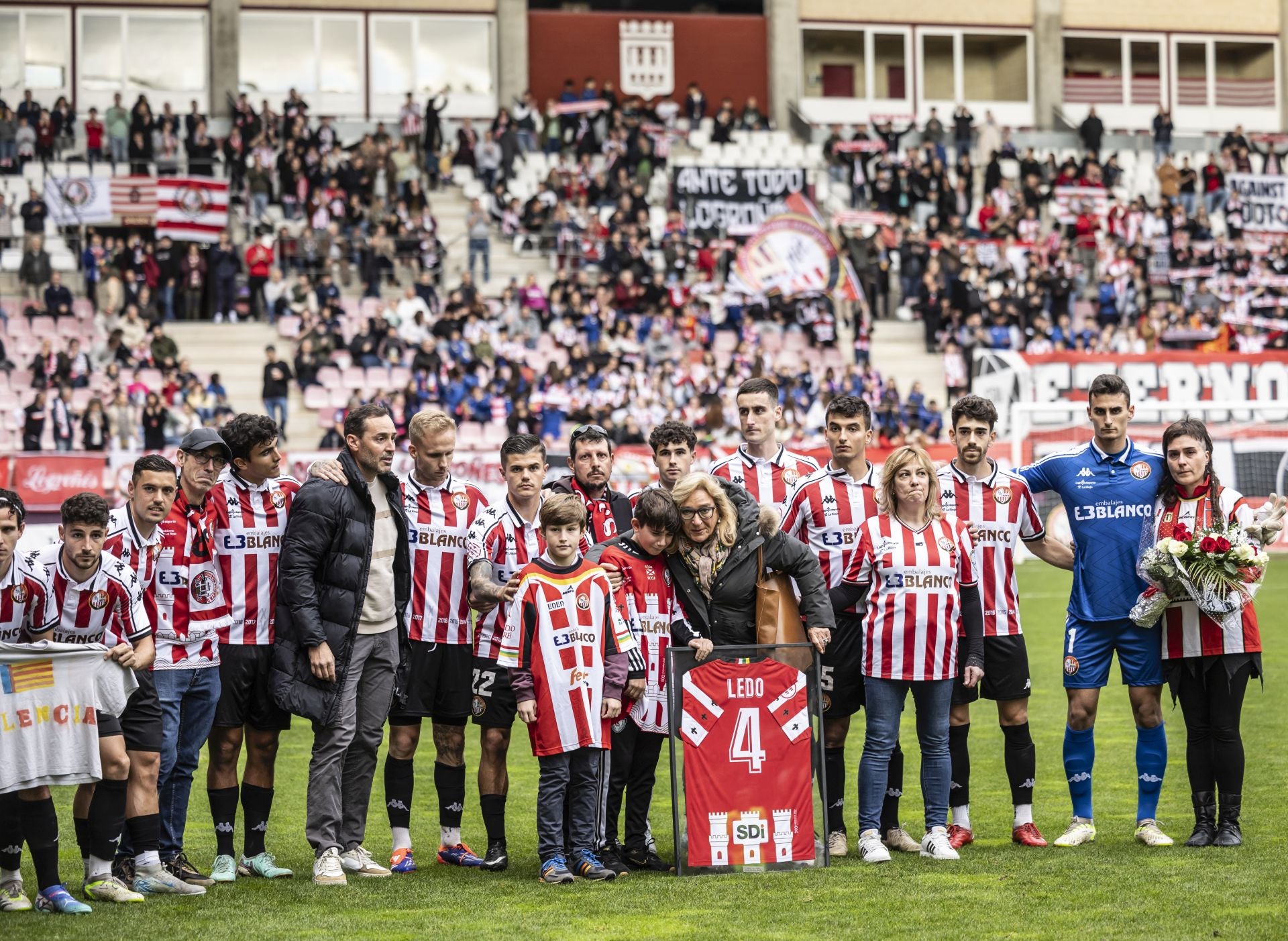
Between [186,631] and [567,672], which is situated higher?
[186,631]

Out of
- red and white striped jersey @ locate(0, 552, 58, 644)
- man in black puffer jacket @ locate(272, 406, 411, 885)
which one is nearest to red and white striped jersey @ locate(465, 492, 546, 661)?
man in black puffer jacket @ locate(272, 406, 411, 885)

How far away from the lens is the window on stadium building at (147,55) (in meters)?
35.3

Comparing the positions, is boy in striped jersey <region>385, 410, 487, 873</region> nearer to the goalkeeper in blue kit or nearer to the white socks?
the white socks

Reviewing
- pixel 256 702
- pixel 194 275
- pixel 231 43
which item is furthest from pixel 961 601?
pixel 231 43

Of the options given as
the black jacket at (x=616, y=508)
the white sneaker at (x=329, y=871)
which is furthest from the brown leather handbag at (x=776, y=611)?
the white sneaker at (x=329, y=871)

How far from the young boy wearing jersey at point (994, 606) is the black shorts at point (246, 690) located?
3.18m

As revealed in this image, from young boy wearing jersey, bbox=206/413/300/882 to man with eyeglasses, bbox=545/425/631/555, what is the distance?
137cm

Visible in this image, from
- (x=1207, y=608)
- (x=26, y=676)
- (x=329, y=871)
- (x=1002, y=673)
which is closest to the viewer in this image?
(x=26, y=676)

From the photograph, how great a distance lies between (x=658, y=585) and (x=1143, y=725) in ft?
8.07

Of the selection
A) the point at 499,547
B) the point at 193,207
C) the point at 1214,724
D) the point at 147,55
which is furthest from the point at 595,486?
the point at 147,55

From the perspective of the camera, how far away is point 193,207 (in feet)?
95.7

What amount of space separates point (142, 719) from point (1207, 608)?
481 cm

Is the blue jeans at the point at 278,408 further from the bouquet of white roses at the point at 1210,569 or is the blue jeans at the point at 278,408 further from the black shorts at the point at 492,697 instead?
the bouquet of white roses at the point at 1210,569

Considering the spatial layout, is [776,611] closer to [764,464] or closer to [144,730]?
[764,464]
